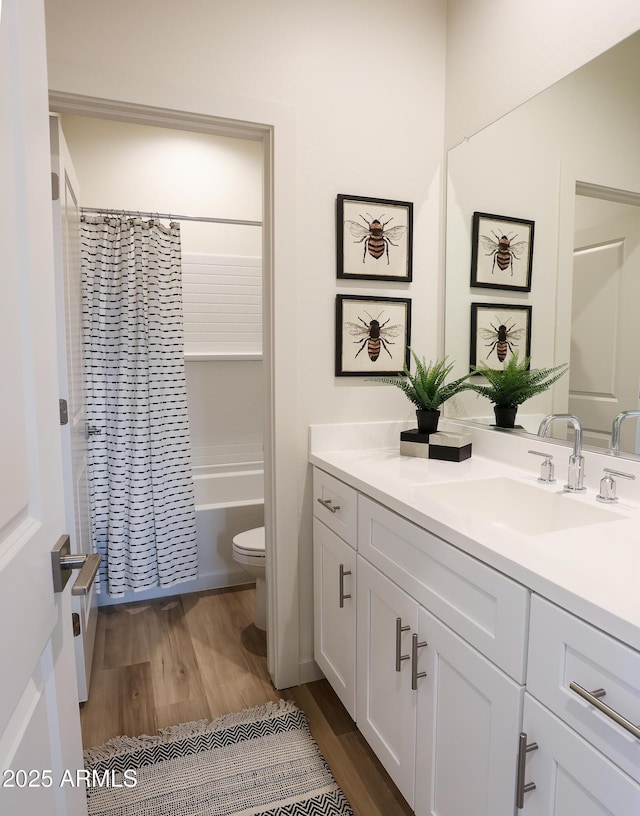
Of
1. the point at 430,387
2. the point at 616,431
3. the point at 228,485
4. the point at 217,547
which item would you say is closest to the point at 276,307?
the point at 430,387

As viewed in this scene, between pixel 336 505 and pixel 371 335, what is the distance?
26.4 inches

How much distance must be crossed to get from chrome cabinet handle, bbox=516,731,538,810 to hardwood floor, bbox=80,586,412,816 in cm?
68

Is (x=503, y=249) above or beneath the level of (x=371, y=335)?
above

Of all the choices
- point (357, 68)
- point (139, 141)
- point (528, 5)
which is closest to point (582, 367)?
point (528, 5)

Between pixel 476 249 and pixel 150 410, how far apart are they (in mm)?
1686

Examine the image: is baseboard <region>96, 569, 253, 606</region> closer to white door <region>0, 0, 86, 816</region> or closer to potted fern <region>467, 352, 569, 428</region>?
potted fern <region>467, 352, 569, 428</region>

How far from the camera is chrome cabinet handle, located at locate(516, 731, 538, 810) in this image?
0.88m

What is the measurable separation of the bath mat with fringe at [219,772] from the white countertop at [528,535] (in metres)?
0.87

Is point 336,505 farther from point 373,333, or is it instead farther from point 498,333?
point 498,333

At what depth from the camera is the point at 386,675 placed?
54.6 inches

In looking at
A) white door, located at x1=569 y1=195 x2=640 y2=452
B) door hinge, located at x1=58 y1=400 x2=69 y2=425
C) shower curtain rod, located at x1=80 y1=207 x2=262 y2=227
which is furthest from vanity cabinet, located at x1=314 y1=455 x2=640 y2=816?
shower curtain rod, located at x1=80 y1=207 x2=262 y2=227

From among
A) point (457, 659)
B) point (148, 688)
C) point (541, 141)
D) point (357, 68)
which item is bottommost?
point (148, 688)

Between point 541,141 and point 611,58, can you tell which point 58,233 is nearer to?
point 541,141

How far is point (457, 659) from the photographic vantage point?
107 cm
